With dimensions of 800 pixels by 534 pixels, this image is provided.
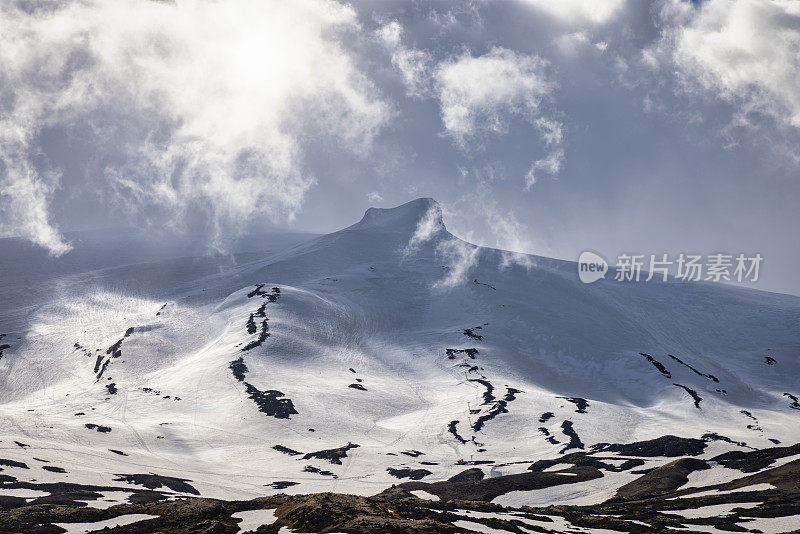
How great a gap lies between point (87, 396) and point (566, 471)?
4221 inches

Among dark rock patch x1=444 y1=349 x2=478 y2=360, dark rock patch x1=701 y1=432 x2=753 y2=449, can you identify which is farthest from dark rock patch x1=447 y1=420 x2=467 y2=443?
dark rock patch x1=444 y1=349 x2=478 y2=360

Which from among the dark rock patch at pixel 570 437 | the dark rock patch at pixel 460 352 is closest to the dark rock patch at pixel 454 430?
the dark rock patch at pixel 570 437

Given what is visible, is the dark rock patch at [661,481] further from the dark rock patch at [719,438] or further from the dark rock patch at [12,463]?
the dark rock patch at [12,463]

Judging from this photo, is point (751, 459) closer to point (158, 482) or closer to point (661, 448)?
point (661, 448)

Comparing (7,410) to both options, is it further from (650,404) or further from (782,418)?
(782,418)

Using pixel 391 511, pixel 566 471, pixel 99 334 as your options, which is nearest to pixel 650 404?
pixel 566 471

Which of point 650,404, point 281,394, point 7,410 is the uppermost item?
point 650,404

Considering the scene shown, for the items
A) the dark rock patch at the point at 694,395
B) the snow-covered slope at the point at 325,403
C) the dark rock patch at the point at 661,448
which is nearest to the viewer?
the snow-covered slope at the point at 325,403

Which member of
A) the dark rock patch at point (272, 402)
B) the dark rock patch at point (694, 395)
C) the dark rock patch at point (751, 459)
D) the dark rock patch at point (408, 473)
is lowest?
the dark rock patch at point (408, 473)

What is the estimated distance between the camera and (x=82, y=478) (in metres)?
72.5

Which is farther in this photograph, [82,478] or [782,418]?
[782,418]

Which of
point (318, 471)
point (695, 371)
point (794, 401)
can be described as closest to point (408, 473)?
point (318, 471)

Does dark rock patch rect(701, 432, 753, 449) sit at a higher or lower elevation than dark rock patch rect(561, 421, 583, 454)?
higher

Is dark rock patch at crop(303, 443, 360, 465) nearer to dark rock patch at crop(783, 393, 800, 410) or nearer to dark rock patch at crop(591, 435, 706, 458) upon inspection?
dark rock patch at crop(591, 435, 706, 458)
